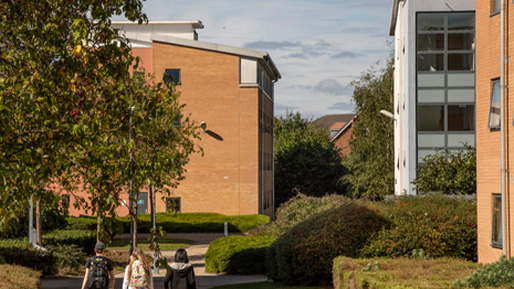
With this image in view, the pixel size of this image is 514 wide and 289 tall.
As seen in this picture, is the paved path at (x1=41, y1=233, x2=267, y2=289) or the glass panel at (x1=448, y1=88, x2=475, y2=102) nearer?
the paved path at (x1=41, y1=233, x2=267, y2=289)

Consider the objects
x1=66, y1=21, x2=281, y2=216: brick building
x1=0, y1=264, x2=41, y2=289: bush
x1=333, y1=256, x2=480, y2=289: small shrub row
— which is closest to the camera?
x1=333, y1=256, x2=480, y2=289: small shrub row

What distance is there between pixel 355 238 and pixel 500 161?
4072 mm

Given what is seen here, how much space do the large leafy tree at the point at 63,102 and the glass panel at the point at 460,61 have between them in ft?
73.6

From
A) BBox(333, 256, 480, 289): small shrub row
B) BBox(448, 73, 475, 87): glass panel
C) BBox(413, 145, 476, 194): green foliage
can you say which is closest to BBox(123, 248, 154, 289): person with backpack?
BBox(333, 256, 480, 289): small shrub row

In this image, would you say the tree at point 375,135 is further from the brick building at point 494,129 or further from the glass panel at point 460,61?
the brick building at point 494,129

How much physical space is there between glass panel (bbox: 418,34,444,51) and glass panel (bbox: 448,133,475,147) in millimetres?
3606

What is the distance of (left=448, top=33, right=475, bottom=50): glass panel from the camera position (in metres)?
29.3

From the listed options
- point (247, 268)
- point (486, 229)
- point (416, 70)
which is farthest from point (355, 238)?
point (416, 70)

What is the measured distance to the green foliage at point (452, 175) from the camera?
990 inches

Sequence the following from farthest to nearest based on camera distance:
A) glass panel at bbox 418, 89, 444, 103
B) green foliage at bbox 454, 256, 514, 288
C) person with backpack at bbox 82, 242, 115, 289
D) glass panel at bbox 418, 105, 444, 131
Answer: glass panel at bbox 418, 105, 444, 131 → glass panel at bbox 418, 89, 444, 103 → person with backpack at bbox 82, 242, 115, 289 → green foliage at bbox 454, 256, 514, 288

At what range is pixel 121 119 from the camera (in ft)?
28.1

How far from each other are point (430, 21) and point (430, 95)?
3083 millimetres

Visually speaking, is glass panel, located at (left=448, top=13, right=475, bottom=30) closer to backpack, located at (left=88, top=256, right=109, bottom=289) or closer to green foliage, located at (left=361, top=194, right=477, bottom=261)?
green foliage, located at (left=361, top=194, right=477, bottom=261)

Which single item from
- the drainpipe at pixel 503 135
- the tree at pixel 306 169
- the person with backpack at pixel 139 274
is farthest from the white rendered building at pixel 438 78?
the tree at pixel 306 169
